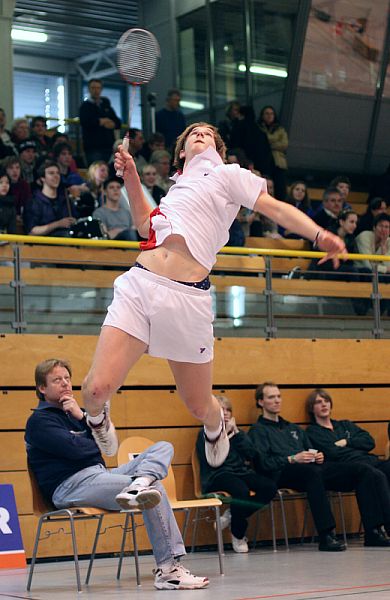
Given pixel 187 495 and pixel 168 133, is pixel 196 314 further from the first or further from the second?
pixel 168 133

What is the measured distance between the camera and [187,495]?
9844 millimetres

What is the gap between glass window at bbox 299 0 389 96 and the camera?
1852 centimetres

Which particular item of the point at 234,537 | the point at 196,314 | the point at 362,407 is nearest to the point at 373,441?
the point at 362,407

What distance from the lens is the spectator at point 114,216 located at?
1064 cm

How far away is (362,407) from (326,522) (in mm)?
2045

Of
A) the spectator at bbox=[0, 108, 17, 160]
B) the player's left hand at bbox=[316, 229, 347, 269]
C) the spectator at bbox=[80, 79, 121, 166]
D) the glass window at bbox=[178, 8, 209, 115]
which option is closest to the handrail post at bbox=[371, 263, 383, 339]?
the spectator at bbox=[80, 79, 121, 166]

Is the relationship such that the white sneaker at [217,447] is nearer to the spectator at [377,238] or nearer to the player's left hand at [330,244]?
the player's left hand at [330,244]

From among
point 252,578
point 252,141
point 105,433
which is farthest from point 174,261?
point 252,141

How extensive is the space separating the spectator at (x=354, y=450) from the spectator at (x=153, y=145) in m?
5.10

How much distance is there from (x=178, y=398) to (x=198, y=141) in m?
4.67

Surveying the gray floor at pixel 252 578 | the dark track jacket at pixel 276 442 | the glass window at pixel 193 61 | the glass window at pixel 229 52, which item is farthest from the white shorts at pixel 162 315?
the glass window at pixel 193 61

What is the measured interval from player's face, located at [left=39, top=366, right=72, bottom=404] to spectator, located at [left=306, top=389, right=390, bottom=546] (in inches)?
137

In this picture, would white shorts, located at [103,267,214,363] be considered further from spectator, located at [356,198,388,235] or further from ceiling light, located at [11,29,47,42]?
ceiling light, located at [11,29,47,42]

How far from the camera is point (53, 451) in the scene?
7.18 meters
